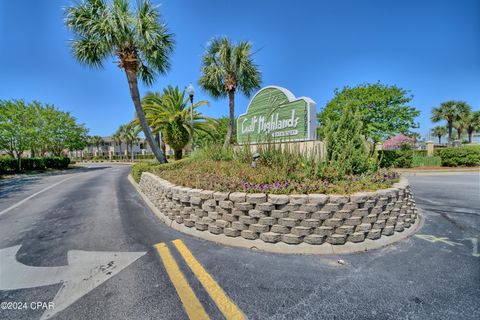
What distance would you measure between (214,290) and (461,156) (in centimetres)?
2491

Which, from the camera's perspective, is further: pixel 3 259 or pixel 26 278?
pixel 3 259

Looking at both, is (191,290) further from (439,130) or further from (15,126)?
(439,130)

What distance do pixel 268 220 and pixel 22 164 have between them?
3055cm

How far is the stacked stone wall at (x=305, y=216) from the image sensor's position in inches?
125

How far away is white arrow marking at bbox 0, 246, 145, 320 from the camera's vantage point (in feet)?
7.38

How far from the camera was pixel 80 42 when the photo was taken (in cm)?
975

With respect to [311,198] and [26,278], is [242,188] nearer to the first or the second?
[311,198]

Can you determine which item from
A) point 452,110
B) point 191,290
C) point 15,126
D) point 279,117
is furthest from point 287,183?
point 452,110

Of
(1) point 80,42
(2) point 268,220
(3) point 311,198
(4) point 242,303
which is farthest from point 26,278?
(1) point 80,42

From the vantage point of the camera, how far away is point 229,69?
12.7 meters

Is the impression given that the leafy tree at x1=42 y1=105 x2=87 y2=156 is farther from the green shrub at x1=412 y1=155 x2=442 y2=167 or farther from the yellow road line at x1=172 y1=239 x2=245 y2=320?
the green shrub at x1=412 y1=155 x2=442 y2=167

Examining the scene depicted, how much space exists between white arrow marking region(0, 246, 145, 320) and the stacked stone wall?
1.49 metres

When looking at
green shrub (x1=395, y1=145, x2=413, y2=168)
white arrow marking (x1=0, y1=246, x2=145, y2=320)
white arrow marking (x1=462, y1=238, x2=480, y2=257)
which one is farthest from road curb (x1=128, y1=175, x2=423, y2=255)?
green shrub (x1=395, y1=145, x2=413, y2=168)

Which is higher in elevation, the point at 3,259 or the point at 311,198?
the point at 311,198
